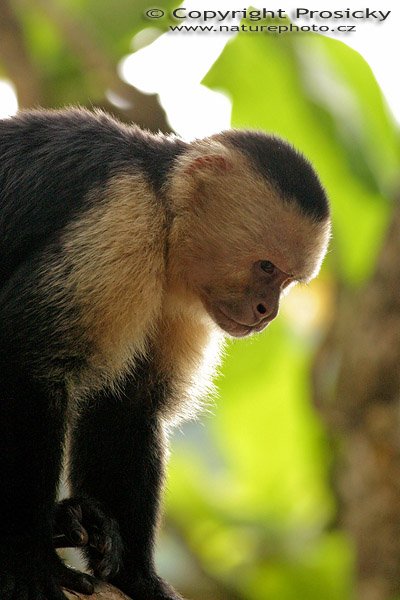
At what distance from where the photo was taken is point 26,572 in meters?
3.69

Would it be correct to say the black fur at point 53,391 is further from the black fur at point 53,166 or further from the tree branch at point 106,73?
the tree branch at point 106,73

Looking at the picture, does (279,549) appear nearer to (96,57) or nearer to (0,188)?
(96,57)

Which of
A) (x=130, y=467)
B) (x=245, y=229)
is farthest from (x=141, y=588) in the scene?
(x=245, y=229)

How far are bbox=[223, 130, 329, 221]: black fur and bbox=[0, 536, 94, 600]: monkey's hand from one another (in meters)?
1.88

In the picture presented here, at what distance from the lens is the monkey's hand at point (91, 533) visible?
13.5 ft

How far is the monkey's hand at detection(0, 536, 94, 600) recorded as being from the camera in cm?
367

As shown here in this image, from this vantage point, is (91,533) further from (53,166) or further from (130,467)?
(53,166)

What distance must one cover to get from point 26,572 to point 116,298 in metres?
1.12

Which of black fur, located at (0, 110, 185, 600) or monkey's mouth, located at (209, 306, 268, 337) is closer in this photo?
black fur, located at (0, 110, 185, 600)

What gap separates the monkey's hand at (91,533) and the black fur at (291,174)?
1.60 metres

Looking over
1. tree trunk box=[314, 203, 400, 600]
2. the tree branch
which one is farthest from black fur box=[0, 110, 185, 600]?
tree trunk box=[314, 203, 400, 600]

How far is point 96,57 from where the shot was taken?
6.95 meters

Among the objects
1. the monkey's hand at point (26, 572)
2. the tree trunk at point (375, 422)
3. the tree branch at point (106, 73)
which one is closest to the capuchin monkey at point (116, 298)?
the monkey's hand at point (26, 572)

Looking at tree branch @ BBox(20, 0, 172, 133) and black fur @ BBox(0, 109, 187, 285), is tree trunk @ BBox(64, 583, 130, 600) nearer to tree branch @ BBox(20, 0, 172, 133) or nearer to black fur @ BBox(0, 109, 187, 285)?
black fur @ BBox(0, 109, 187, 285)
